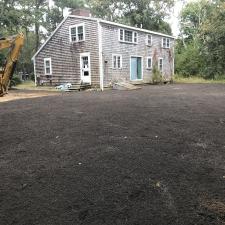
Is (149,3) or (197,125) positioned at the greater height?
(149,3)

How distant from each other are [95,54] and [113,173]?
19385 millimetres

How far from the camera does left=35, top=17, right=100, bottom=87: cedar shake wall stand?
23094 millimetres

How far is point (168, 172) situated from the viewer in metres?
4.45

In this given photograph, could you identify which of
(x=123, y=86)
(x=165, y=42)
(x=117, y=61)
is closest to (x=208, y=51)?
(x=165, y=42)

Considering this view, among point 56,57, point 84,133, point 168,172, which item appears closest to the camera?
point 168,172

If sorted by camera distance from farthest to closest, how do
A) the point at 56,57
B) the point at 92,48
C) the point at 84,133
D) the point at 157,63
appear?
the point at 157,63, the point at 56,57, the point at 92,48, the point at 84,133

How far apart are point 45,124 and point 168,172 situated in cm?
444

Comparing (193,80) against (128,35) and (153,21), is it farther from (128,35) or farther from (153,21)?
(153,21)

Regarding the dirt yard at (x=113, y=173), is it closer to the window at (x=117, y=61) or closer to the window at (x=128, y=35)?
the window at (x=117, y=61)

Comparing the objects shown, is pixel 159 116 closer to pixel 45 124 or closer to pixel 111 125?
pixel 111 125

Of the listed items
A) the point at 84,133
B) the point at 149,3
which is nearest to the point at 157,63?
the point at 149,3

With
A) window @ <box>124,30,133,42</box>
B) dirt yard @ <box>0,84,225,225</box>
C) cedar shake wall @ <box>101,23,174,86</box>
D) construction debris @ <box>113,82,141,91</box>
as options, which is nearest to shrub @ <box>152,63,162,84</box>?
cedar shake wall @ <box>101,23,174,86</box>

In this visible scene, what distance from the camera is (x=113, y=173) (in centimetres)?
444

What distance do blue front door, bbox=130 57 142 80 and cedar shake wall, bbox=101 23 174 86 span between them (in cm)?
44
